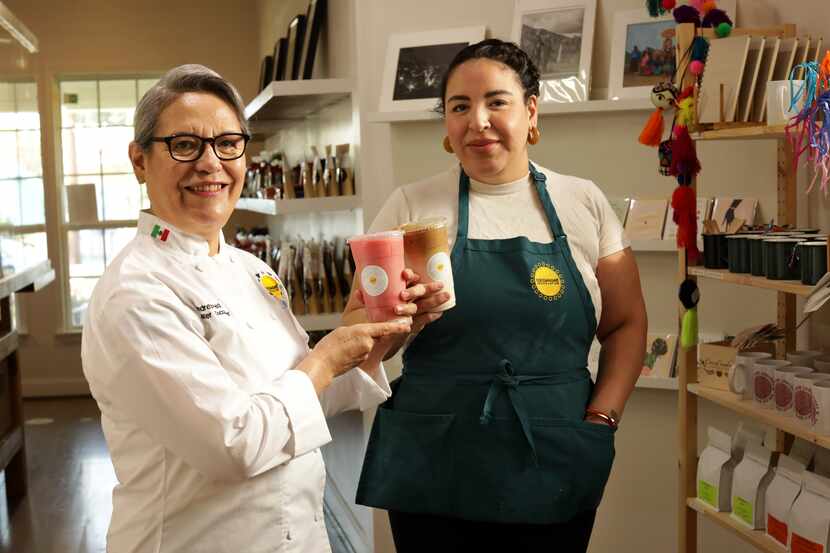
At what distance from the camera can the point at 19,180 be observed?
22.0ft

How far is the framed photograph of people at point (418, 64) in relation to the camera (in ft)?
12.4

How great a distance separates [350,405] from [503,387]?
33 cm

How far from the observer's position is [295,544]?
1724 mm

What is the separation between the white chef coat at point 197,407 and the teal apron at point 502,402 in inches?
15.5

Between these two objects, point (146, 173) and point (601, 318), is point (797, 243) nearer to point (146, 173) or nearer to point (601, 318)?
point (601, 318)

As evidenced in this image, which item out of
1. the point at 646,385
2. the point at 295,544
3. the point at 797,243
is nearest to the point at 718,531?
the point at 646,385

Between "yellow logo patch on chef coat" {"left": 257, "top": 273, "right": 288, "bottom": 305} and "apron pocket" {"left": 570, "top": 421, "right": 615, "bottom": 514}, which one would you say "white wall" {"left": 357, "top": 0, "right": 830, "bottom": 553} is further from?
"yellow logo patch on chef coat" {"left": 257, "top": 273, "right": 288, "bottom": 305}

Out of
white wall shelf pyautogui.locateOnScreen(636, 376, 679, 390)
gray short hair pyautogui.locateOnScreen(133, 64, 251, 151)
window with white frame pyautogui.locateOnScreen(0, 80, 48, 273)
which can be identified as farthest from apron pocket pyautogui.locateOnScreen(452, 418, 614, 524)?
window with white frame pyautogui.locateOnScreen(0, 80, 48, 273)

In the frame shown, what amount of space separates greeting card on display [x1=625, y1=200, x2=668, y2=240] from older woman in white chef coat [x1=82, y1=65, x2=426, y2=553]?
75.1 inches

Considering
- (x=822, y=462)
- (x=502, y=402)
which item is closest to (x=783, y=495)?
(x=822, y=462)

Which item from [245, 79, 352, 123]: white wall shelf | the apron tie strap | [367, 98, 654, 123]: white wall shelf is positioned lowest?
the apron tie strap

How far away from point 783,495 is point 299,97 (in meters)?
2.94

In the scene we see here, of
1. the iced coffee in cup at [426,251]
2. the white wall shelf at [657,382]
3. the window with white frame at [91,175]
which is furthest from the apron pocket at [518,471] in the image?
the window with white frame at [91,175]

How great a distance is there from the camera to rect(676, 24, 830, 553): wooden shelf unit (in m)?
2.70
